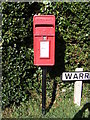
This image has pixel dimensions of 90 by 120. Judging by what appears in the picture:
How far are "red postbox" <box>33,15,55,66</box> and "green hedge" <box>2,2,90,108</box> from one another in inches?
18.9

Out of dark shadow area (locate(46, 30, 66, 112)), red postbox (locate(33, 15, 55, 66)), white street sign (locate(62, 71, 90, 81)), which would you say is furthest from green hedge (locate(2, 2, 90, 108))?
red postbox (locate(33, 15, 55, 66))

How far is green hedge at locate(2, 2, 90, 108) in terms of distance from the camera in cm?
416

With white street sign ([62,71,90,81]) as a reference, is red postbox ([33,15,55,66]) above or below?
above

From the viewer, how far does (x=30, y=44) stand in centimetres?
455

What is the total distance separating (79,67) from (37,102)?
1074mm

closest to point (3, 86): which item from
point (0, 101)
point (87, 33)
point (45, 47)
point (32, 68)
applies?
point (0, 101)

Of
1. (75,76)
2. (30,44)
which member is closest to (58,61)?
(75,76)

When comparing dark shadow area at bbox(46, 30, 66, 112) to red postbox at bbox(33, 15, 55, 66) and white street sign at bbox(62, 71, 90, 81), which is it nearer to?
white street sign at bbox(62, 71, 90, 81)

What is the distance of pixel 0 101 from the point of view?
4387 millimetres

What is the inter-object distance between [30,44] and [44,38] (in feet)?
2.45

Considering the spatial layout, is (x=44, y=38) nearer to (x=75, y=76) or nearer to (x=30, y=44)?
(x=30, y=44)

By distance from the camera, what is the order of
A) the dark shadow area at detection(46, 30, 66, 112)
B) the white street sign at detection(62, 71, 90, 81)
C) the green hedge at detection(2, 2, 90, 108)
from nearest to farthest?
1. the green hedge at detection(2, 2, 90, 108)
2. the white street sign at detection(62, 71, 90, 81)
3. the dark shadow area at detection(46, 30, 66, 112)

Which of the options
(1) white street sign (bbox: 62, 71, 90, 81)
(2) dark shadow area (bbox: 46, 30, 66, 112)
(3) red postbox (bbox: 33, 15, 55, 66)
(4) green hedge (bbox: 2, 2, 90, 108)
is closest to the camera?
(3) red postbox (bbox: 33, 15, 55, 66)

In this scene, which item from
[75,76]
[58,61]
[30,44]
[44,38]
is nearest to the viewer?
[44,38]
